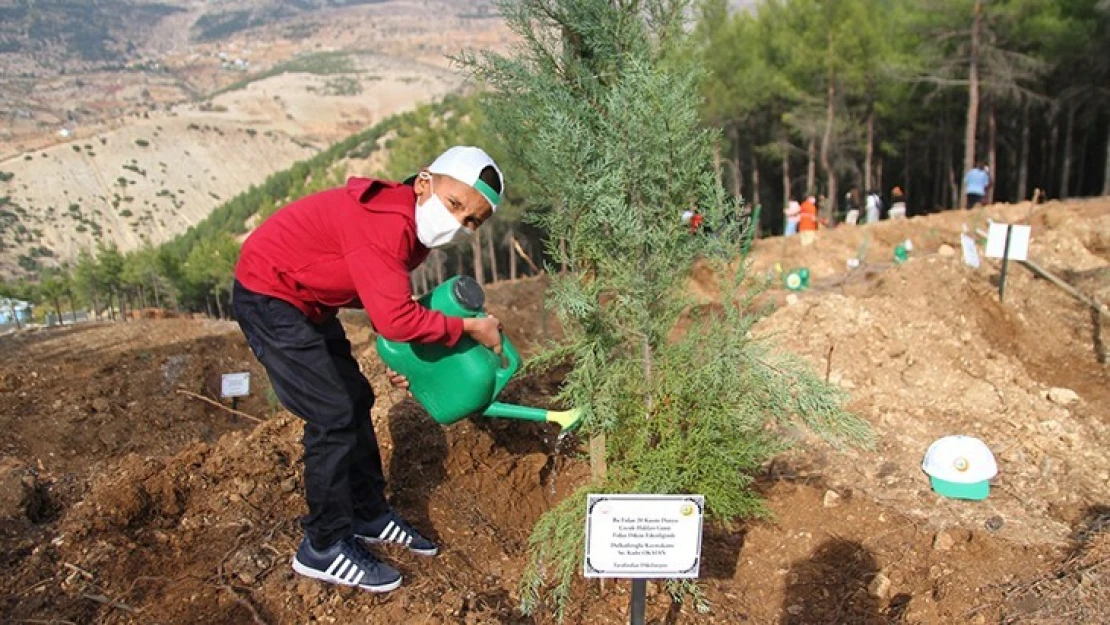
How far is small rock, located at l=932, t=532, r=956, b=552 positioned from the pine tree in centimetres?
96

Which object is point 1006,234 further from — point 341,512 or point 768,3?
point 768,3

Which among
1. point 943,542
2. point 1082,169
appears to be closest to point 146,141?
point 1082,169

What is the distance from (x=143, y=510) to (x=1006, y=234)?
24.2ft

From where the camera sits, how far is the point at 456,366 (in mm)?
2426

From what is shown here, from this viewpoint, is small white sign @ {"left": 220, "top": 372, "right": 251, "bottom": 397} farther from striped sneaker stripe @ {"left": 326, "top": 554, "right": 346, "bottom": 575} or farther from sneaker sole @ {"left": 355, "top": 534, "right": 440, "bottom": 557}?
striped sneaker stripe @ {"left": 326, "top": 554, "right": 346, "bottom": 575}

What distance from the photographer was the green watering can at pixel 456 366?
2.42 metres

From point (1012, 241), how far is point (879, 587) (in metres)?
5.09

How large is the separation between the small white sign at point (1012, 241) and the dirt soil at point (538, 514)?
1110 millimetres

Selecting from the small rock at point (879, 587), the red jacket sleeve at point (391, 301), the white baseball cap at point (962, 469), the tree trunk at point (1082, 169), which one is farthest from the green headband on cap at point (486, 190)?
the tree trunk at point (1082, 169)

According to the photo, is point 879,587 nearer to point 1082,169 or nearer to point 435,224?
point 435,224

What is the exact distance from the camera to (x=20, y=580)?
8.29ft

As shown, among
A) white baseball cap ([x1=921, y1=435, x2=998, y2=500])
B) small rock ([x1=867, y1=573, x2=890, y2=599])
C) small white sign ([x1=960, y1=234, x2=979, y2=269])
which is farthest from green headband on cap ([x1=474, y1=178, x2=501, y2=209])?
small white sign ([x1=960, y1=234, x2=979, y2=269])

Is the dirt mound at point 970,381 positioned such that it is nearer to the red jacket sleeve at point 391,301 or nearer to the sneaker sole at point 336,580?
the red jacket sleeve at point 391,301

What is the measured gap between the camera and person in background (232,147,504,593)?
2.23 m
